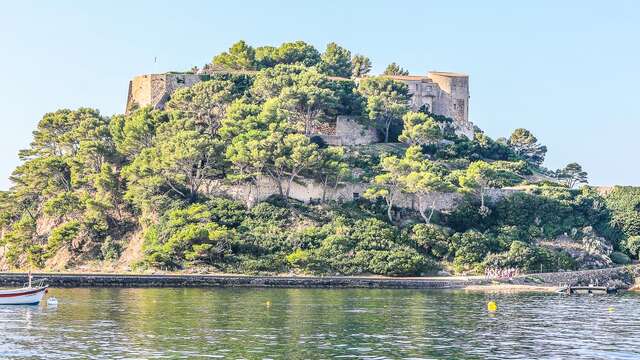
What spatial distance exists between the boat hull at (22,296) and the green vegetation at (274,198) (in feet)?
55.9

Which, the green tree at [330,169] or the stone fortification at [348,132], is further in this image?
the stone fortification at [348,132]

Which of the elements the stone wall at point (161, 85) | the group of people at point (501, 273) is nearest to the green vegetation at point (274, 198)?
the group of people at point (501, 273)

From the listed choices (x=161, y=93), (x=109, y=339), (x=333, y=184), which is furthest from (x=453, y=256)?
(x=109, y=339)

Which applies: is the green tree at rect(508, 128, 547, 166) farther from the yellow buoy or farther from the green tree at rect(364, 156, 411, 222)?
the yellow buoy

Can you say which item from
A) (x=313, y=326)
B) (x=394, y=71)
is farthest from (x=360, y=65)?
(x=313, y=326)

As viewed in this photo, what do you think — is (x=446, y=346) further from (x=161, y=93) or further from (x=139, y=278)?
(x=161, y=93)

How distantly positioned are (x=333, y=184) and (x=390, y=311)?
102ft

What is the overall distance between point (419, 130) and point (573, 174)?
25718mm

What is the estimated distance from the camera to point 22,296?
212 ft

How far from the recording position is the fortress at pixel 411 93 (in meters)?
104

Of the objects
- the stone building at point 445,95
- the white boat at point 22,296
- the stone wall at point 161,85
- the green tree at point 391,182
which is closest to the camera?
the white boat at point 22,296

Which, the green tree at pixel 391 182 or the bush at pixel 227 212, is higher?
the green tree at pixel 391 182

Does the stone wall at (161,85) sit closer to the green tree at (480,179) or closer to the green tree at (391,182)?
the green tree at (391,182)

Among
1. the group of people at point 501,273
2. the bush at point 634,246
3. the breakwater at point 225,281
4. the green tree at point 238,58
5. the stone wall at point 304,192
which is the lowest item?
the breakwater at point 225,281
